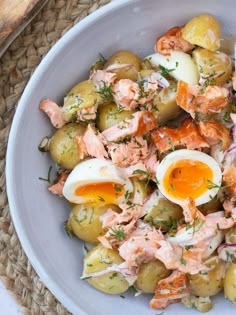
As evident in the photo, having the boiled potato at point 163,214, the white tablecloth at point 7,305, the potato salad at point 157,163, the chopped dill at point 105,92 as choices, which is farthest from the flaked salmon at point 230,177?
the white tablecloth at point 7,305

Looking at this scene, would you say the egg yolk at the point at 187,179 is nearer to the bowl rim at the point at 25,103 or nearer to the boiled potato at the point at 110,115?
the boiled potato at the point at 110,115

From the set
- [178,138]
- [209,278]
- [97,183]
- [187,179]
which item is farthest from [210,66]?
[209,278]

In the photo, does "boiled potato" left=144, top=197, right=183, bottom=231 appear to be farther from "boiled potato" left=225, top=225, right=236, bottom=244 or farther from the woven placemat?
the woven placemat

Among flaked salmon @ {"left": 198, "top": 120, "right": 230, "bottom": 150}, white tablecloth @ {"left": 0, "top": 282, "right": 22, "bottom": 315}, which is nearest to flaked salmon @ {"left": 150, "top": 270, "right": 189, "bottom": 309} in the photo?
flaked salmon @ {"left": 198, "top": 120, "right": 230, "bottom": 150}

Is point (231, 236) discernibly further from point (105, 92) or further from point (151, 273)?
point (105, 92)

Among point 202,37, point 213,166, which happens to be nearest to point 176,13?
point 202,37

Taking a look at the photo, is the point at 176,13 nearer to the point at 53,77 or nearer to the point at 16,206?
the point at 53,77
